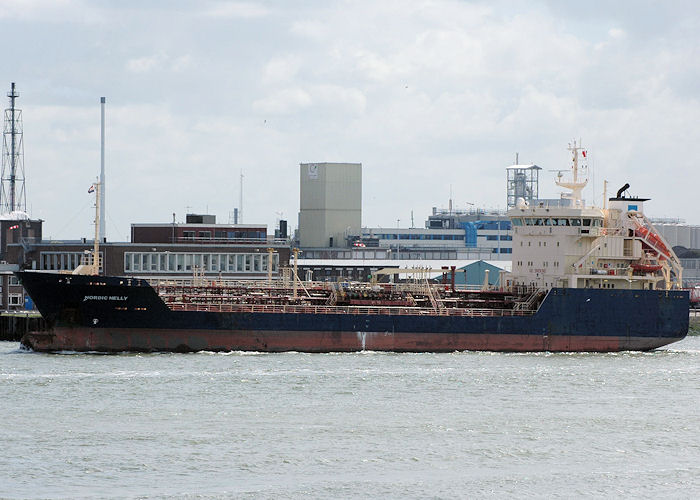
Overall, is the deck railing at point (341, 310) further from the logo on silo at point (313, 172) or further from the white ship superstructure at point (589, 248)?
the logo on silo at point (313, 172)

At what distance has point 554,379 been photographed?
47.1 meters

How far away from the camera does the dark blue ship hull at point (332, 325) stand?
2007 inches

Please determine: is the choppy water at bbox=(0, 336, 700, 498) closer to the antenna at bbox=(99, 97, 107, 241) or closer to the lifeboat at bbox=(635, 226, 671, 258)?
the lifeboat at bbox=(635, 226, 671, 258)

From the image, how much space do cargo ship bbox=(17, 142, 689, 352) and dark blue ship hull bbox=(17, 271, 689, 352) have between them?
0.15ft

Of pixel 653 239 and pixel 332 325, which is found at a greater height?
pixel 653 239

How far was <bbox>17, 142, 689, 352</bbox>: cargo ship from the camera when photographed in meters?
51.2

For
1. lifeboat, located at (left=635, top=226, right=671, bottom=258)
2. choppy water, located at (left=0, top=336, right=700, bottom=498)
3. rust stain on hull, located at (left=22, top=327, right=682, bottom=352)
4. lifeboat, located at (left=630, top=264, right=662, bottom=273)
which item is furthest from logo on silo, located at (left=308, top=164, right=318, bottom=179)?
choppy water, located at (left=0, top=336, right=700, bottom=498)

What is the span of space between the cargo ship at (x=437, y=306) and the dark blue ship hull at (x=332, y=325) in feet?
0.15

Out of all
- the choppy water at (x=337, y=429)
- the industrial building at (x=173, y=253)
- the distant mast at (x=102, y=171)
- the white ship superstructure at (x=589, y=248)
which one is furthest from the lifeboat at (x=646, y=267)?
the distant mast at (x=102, y=171)

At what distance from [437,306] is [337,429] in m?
23.0

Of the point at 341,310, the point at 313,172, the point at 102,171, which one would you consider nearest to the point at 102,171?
the point at 102,171

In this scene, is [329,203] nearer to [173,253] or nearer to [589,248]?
[173,253]

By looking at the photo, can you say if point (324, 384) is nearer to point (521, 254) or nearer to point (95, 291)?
point (95, 291)

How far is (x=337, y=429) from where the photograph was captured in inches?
1382
